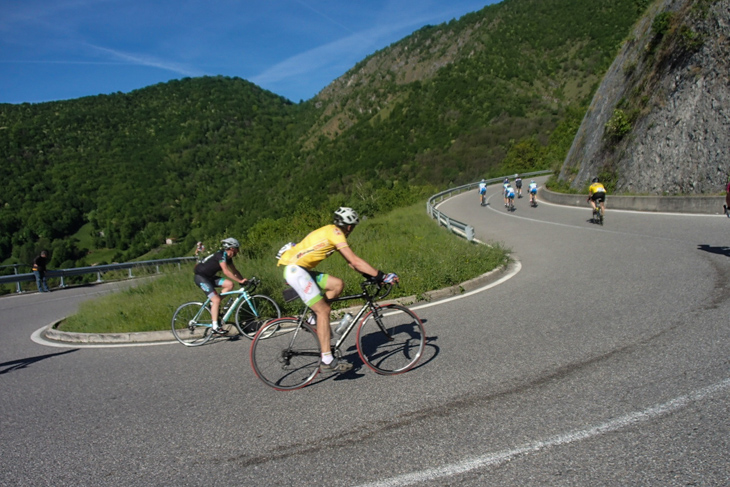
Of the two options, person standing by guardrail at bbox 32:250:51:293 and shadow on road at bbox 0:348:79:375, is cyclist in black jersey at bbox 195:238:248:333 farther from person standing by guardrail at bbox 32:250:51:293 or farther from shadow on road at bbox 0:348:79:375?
person standing by guardrail at bbox 32:250:51:293

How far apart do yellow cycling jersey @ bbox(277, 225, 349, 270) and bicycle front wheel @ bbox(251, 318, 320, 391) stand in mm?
698

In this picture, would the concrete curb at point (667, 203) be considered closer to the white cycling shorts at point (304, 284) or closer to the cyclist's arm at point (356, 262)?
the cyclist's arm at point (356, 262)

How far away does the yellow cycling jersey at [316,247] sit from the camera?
5180 millimetres

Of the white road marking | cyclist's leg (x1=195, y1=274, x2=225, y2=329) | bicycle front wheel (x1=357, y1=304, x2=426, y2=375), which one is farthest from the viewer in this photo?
cyclist's leg (x1=195, y1=274, x2=225, y2=329)

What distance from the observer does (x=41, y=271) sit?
64.7 ft

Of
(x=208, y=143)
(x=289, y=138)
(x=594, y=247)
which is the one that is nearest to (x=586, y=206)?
(x=594, y=247)

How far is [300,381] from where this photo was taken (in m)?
5.32

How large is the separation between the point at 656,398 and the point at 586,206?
21034mm

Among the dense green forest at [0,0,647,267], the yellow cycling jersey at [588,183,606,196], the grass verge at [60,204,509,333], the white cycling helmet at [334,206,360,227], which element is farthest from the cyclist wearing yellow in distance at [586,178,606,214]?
the dense green forest at [0,0,647,267]

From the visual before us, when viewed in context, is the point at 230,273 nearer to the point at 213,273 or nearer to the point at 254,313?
the point at 213,273

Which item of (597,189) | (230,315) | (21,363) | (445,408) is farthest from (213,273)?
(597,189)

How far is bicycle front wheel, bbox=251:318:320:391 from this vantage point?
530cm

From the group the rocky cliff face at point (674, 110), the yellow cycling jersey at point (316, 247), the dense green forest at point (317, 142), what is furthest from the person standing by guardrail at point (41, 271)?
the dense green forest at point (317, 142)

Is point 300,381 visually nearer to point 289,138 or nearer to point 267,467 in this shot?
point 267,467
